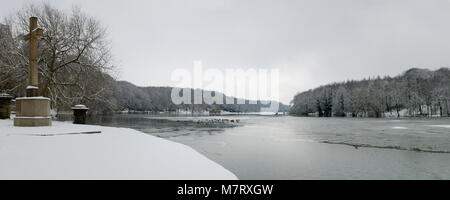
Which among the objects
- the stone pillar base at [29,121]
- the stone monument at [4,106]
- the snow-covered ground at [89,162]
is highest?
the stone monument at [4,106]

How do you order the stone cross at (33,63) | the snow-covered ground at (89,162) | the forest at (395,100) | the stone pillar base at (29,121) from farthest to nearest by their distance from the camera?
the forest at (395,100) < the stone cross at (33,63) < the stone pillar base at (29,121) < the snow-covered ground at (89,162)

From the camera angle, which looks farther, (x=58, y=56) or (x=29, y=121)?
(x=58, y=56)

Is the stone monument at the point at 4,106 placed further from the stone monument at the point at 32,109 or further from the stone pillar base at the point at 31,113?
the stone pillar base at the point at 31,113

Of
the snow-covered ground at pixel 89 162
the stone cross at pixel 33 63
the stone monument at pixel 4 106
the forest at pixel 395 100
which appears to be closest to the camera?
the snow-covered ground at pixel 89 162

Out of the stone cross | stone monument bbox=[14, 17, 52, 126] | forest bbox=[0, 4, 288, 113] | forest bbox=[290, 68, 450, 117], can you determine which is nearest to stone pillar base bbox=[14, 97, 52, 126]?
stone monument bbox=[14, 17, 52, 126]

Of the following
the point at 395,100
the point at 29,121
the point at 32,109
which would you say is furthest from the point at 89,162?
the point at 395,100

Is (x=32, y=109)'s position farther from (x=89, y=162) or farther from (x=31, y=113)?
(x=89, y=162)

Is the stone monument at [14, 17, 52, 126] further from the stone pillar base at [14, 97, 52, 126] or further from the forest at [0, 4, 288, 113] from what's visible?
the forest at [0, 4, 288, 113]

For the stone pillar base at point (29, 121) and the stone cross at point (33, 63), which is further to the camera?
the stone cross at point (33, 63)

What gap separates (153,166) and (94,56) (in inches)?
703

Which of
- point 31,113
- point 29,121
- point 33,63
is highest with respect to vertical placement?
point 33,63

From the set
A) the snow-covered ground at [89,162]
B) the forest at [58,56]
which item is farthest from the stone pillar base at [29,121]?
the forest at [58,56]

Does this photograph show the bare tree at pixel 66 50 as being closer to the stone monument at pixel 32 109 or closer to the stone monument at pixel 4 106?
the stone monument at pixel 4 106

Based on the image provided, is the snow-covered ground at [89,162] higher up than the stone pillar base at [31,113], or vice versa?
the stone pillar base at [31,113]
